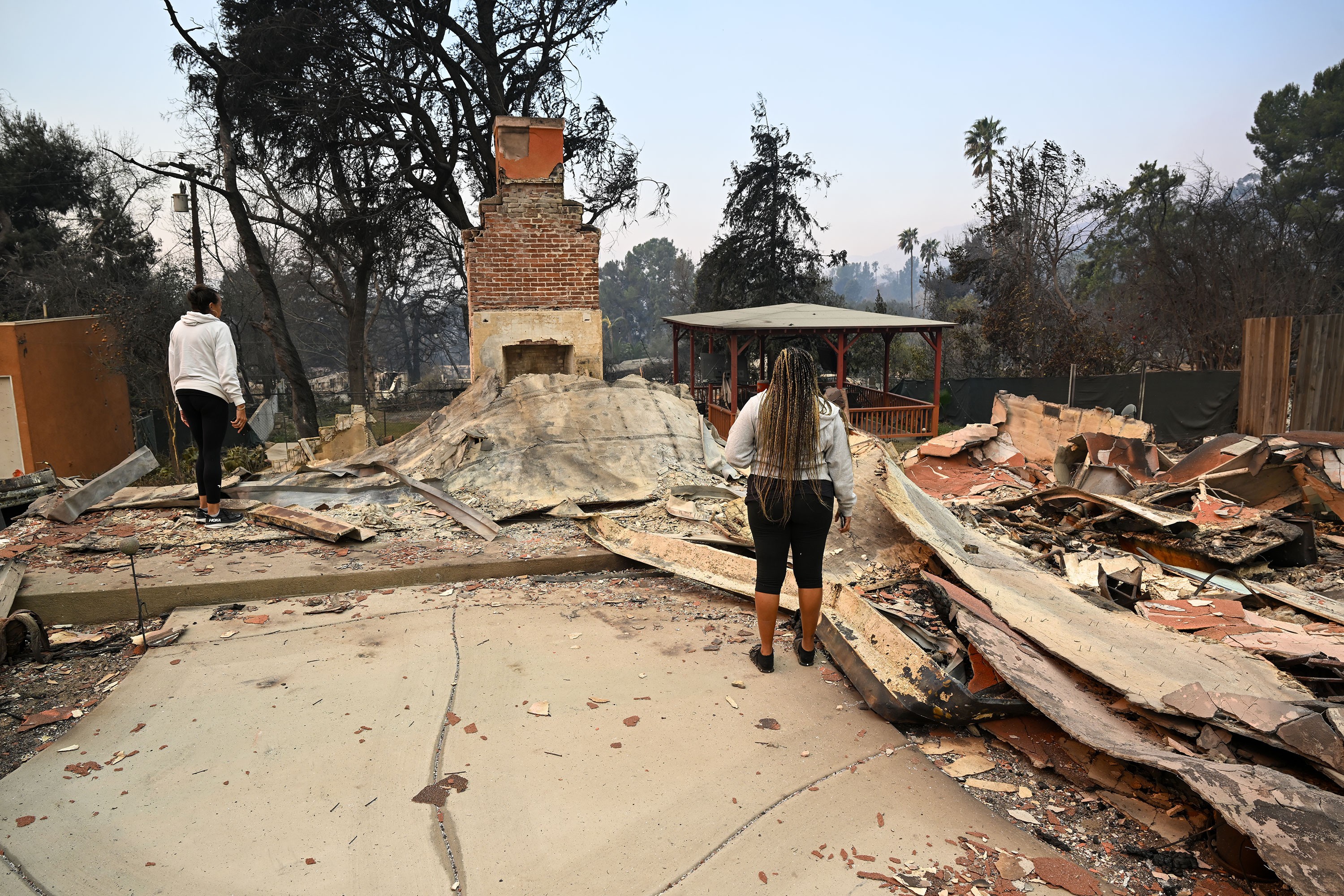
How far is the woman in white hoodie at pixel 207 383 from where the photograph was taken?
5.10 meters

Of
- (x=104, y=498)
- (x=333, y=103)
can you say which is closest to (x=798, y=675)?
(x=104, y=498)

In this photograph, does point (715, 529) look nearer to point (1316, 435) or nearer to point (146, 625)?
point (146, 625)

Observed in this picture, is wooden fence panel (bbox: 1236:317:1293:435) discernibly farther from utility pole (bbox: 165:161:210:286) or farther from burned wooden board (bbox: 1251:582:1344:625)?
utility pole (bbox: 165:161:210:286)

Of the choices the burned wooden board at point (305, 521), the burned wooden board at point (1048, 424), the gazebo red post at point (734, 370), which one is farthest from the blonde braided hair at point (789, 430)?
the gazebo red post at point (734, 370)

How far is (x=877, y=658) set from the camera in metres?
3.33

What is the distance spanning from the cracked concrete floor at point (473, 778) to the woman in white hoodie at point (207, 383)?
1.83 m

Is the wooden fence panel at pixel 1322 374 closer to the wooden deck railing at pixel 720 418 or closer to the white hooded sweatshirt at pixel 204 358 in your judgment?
the wooden deck railing at pixel 720 418

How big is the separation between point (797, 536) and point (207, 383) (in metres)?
4.25

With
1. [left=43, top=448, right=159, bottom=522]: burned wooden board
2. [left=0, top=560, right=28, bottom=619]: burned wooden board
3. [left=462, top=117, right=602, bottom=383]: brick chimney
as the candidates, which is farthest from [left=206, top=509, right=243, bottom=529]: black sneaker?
[left=462, top=117, right=602, bottom=383]: brick chimney

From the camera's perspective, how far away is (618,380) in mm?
7734

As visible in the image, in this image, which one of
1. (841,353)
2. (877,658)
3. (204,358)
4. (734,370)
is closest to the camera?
(877,658)

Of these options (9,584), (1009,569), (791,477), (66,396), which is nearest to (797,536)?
(791,477)

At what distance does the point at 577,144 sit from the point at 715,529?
1787cm

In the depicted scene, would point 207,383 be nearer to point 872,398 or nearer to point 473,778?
point 473,778
